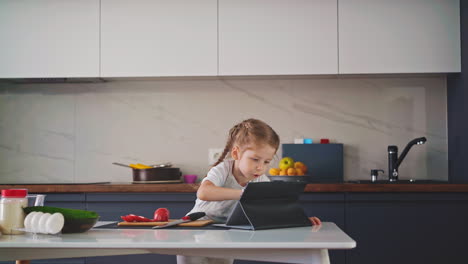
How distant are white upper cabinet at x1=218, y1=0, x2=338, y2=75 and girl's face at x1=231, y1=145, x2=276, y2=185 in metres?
1.25

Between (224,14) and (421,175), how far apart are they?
1.69 metres

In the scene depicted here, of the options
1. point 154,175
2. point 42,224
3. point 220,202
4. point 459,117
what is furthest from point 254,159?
A: point 459,117

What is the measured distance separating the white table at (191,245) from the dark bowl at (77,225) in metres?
0.06

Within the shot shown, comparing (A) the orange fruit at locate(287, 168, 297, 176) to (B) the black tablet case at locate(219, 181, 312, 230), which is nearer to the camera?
(B) the black tablet case at locate(219, 181, 312, 230)

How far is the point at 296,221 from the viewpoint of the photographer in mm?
1849

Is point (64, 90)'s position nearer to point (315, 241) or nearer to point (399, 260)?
point (399, 260)

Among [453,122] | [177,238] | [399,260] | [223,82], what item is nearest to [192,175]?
[223,82]

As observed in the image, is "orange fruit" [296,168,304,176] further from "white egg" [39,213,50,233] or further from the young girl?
"white egg" [39,213,50,233]

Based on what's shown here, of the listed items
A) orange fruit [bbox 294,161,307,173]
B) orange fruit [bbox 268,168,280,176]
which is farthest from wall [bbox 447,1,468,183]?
orange fruit [bbox 268,168,280,176]

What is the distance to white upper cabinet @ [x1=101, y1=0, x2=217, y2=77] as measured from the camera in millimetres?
3447

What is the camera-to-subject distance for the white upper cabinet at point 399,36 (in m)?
3.38

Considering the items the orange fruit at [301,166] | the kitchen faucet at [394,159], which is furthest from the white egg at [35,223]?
the kitchen faucet at [394,159]

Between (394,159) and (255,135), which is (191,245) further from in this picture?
(394,159)

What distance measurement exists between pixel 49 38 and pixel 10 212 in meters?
2.07
